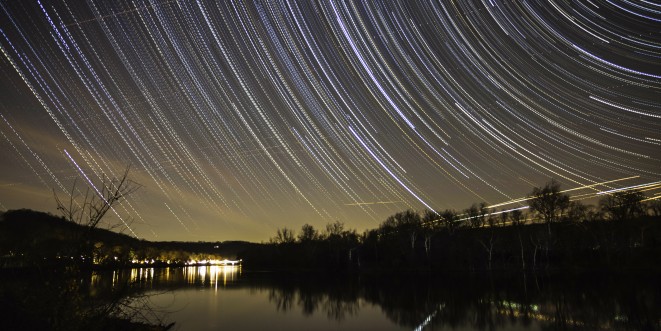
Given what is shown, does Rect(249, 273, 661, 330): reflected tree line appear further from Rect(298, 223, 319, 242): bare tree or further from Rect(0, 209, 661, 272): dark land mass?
Answer: Rect(298, 223, 319, 242): bare tree

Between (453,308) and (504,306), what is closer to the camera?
(453,308)

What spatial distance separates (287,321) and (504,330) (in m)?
10.0

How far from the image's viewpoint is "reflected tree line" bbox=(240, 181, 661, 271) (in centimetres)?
5341

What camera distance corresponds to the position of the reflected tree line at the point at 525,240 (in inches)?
2103

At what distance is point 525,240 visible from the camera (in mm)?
63438

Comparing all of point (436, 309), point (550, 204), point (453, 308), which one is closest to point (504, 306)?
point (453, 308)

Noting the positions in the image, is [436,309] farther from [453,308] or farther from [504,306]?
[504,306]

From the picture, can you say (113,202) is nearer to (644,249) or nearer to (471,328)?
(471,328)

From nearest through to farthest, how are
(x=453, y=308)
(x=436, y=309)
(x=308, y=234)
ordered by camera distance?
(x=436, y=309) < (x=453, y=308) < (x=308, y=234)

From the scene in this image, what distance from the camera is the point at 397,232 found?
8212 cm

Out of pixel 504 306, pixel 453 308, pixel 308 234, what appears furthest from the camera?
pixel 308 234

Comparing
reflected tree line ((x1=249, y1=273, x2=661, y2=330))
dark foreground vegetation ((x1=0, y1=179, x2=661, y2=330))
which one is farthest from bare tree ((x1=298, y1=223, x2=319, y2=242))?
reflected tree line ((x1=249, y1=273, x2=661, y2=330))

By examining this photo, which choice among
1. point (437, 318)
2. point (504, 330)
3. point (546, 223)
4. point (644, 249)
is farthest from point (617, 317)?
point (546, 223)

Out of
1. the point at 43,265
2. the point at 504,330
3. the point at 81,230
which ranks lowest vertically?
the point at 504,330
